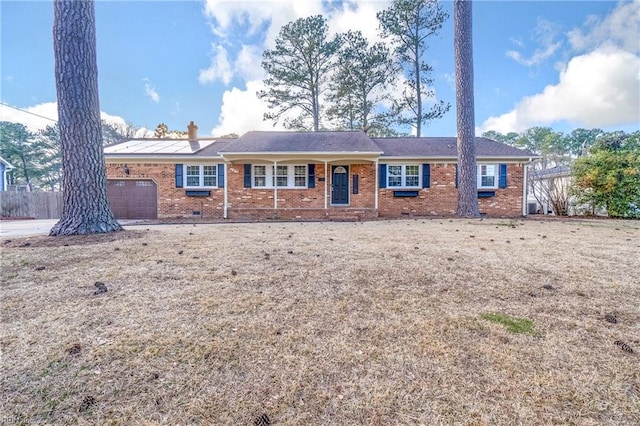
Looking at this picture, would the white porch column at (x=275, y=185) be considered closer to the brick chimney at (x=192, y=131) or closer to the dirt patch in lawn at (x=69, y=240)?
the brick chimney at (x=192, y=131)

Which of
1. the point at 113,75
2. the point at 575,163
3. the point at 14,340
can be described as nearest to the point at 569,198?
the point at 575,163

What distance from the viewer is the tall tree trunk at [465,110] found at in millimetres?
10328

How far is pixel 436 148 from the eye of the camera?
13.9m

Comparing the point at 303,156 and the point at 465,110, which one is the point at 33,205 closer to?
the point at 303,156

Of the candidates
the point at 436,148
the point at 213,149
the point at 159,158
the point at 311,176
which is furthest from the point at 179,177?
the point at 436,148

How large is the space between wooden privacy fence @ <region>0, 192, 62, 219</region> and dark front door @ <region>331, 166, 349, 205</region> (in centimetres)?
1384

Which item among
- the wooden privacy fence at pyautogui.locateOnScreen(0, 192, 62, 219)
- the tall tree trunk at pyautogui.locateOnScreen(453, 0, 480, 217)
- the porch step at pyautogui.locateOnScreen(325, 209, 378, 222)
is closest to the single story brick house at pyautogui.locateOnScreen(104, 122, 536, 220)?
the porch step at pyautogui.locateOnScreen(325, 209, 378, 222)

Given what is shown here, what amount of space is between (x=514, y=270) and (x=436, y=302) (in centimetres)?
151

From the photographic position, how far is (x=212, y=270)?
3.41 meters

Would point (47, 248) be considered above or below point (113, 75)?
below

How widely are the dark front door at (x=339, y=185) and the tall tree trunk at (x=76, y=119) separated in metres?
9.27

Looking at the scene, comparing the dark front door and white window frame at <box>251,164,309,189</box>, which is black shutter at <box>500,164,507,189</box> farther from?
white window frame at <box>251,164,309,189</box>

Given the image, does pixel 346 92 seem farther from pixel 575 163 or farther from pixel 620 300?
pixel 620 300

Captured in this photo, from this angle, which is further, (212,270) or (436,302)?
(212,270)
